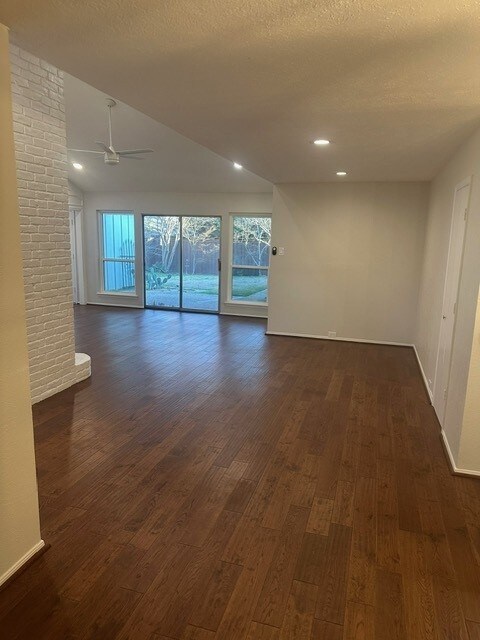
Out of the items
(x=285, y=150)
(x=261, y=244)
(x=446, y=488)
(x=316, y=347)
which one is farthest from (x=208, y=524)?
(x=261, y=244)

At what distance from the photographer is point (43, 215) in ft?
12.6

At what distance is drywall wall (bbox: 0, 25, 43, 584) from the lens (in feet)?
5.72

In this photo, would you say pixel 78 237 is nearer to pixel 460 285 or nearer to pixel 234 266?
pixel 234 266

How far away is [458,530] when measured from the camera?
2348 mm

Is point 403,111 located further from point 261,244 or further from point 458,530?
point 261,244

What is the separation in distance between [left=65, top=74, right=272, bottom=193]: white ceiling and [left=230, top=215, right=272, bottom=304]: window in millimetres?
672

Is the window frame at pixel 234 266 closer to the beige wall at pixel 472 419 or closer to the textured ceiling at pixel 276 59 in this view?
the textured ceiling at pixel 276 59

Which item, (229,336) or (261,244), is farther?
(261,244)

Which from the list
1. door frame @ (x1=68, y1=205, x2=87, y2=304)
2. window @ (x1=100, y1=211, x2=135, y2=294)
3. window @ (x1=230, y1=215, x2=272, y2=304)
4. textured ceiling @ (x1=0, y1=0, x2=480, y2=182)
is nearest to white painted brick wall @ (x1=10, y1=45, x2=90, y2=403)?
textured ceiling @ (x1=0, y1=0, x2=480, y2=182)

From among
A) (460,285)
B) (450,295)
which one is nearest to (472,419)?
(460,285)

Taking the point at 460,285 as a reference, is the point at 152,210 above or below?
above

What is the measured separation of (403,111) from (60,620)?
3.22 m

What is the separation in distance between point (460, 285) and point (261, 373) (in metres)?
2.39

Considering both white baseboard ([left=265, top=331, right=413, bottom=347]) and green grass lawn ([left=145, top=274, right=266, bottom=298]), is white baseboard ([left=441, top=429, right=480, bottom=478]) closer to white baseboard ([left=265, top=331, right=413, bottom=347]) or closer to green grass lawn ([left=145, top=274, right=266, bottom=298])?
white baseboard ([left=265, top=331, right=413, bottom=347])
